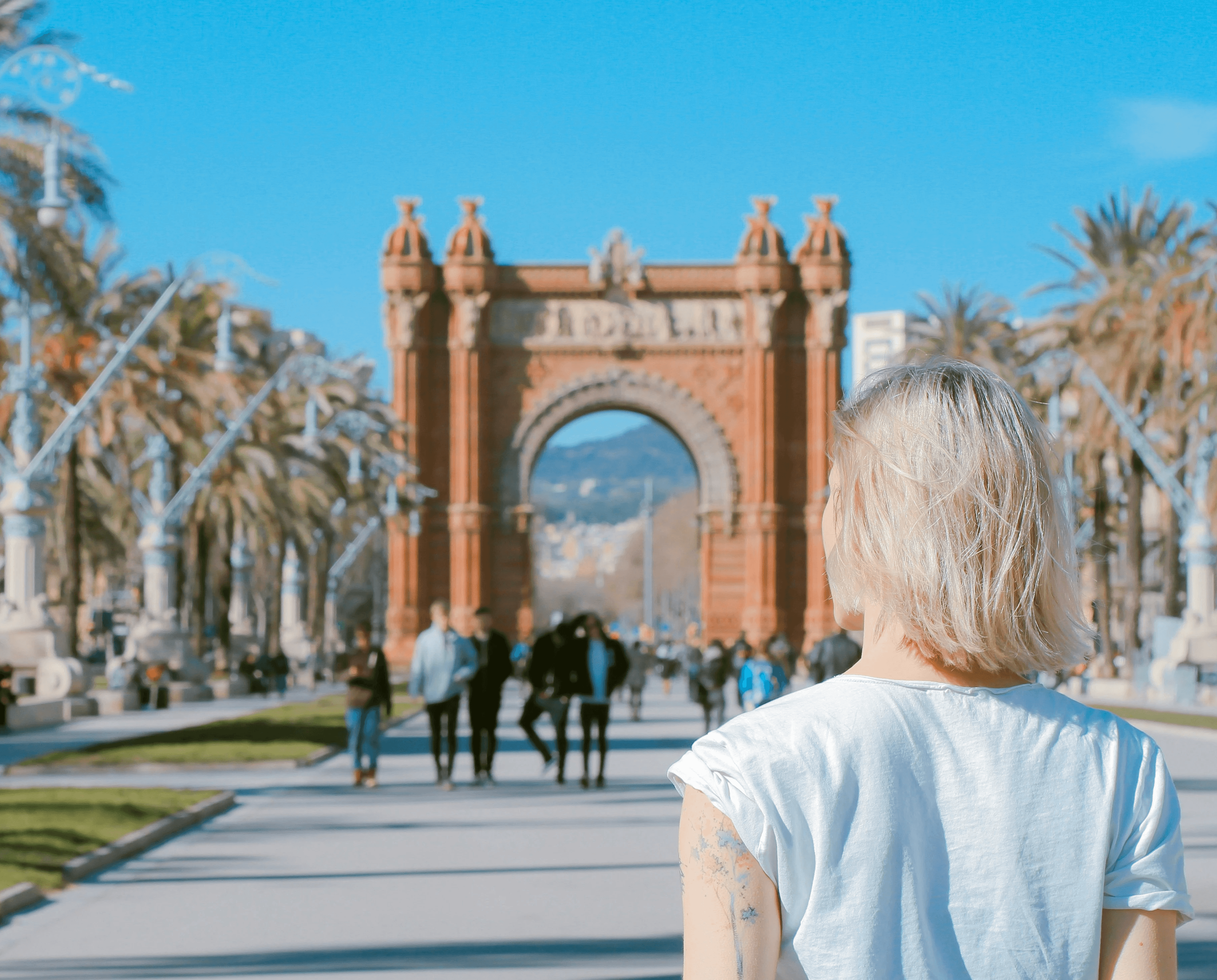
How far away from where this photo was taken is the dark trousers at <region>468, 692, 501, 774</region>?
683 inches

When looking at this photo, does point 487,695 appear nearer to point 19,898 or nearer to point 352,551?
point 19,898

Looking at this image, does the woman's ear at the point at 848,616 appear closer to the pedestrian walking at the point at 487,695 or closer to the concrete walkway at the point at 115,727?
the pedestrian walking at the point at 487,695

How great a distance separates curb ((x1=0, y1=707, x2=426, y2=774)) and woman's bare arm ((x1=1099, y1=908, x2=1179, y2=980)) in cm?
1582

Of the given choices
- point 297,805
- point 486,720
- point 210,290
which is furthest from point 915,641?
point 210,290

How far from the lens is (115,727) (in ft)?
90.4

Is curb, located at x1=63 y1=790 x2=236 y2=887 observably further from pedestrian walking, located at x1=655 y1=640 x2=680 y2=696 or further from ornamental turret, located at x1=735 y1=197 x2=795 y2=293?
ornamental turret, located at x1=735 y1=197 x2=795 y2=293

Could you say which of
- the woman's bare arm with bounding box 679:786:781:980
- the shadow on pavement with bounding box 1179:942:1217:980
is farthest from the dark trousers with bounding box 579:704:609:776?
the woman's bare arm with bounding box 679:786:781:980

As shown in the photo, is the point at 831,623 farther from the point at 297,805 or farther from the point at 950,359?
the point at 950,359

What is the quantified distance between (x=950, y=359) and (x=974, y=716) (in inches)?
18.9

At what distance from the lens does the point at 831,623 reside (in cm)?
6025

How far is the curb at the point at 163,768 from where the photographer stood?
1780 centimetres

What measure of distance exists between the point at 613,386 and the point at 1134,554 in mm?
25631

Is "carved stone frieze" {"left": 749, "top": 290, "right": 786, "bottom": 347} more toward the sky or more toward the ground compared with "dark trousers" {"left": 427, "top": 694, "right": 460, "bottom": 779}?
more toward the sky

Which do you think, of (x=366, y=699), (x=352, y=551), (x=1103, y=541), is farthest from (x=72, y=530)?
(x=352, y=551)
